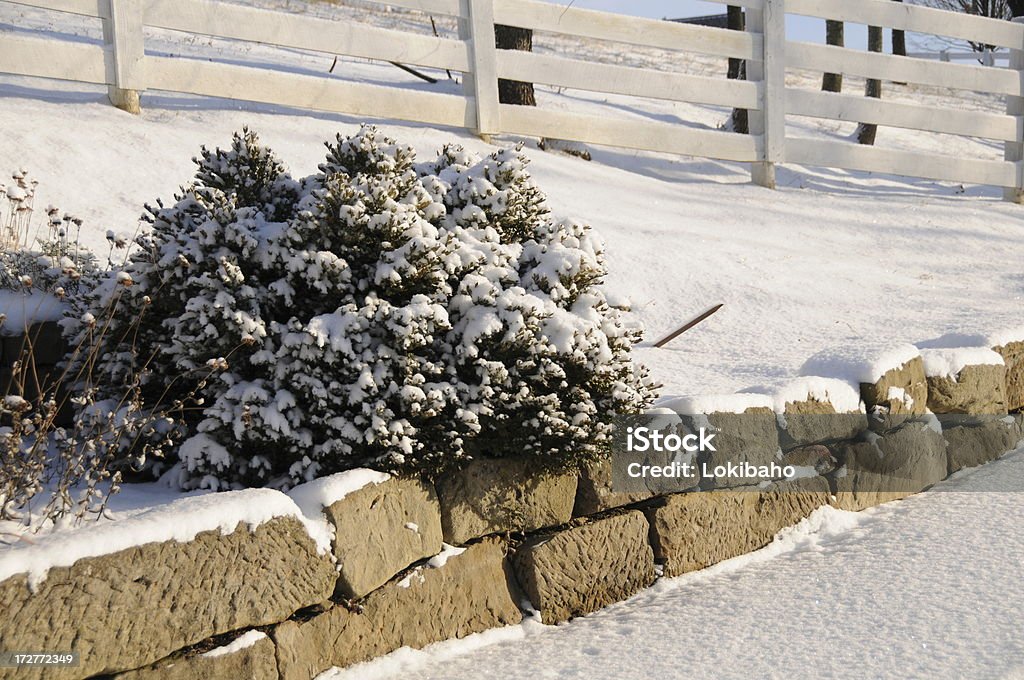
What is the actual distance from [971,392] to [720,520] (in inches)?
80.1

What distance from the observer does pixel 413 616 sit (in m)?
3.60

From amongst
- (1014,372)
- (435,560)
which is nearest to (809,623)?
(435,560)

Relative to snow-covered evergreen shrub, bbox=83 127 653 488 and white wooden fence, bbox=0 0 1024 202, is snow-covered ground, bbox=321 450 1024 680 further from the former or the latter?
white wooden fence, bbox=0 0 1024 202

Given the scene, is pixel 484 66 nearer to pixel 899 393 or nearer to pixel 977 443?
pixel 899 393

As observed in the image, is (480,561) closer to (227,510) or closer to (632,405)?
(632,405)

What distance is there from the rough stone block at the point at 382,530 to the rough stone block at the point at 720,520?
1.06 metres

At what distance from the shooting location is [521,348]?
381 centimetres

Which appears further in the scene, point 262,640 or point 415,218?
point 415,218

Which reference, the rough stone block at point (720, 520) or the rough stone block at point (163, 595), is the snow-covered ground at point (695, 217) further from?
the rough stone block at point (163, 595)

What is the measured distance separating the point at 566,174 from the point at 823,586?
18.1ft

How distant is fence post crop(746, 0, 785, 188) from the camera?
10.4 m

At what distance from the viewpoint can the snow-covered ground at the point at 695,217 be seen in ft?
20.9

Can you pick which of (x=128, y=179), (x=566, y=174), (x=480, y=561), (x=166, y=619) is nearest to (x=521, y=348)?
(x=480, y=561)

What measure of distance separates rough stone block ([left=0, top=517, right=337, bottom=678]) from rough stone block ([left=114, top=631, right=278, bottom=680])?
0.11 ft
